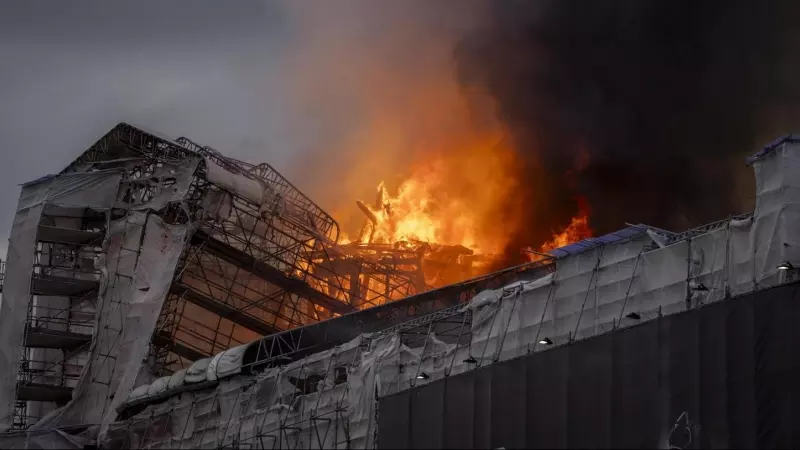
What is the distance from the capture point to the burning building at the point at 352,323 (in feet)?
108

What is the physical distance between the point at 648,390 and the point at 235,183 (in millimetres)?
30715

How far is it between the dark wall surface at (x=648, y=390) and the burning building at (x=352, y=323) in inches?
2.3

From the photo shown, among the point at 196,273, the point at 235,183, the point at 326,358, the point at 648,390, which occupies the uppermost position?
the point at 235,183

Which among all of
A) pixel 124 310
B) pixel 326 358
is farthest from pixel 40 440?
pixel 326 358

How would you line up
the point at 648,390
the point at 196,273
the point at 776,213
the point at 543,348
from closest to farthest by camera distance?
1. the point at 776,213
2. the point at 648,390
3. the point at 543,348
4. the point at 196,273

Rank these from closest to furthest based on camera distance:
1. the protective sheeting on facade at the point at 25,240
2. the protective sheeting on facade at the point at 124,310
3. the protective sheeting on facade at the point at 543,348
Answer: the protective sheeting on facade at the point at 543,348
the protective sheeting on facade at the point at 124,310
the protective sheeting on facade at the point at 25,240

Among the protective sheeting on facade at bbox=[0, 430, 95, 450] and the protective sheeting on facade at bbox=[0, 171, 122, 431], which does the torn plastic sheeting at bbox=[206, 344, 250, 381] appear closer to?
the protective sheeting on facade at bbox=[0, 430, 95, 450]

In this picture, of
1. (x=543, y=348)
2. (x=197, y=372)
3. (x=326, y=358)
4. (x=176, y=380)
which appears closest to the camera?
(x=543, y=348)

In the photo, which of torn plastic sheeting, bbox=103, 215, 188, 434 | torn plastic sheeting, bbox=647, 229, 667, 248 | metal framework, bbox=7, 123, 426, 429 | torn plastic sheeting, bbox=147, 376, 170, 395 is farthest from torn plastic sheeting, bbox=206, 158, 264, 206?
torn plastic sheeting, bbox=647, 229, 667, 248

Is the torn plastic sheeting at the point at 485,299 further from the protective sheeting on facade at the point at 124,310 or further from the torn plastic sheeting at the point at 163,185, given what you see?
the torn plastic sheeting at the point at 163,185

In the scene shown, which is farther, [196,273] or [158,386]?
[196,273]

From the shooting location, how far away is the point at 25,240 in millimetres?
60406

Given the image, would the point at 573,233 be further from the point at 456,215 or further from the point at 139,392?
the point at 139,392

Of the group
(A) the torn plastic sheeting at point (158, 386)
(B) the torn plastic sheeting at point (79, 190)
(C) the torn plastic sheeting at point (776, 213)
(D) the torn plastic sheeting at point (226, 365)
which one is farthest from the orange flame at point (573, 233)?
(C) the torn plastic sheeting at point (776, 213)
